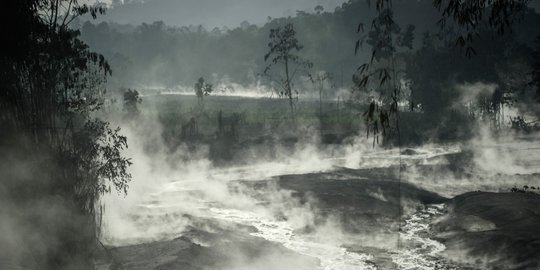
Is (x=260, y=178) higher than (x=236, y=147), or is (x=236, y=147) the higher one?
(x=236, y=147)

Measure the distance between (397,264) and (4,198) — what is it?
1115 cm

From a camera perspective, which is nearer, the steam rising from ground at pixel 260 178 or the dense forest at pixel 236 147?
the dense forest at pixel 236 147

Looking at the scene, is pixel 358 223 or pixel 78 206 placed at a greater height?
pixel 78 206

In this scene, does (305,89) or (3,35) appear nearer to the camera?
(3,35)

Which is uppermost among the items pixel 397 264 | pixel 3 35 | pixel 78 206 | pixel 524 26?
pixel 524 26

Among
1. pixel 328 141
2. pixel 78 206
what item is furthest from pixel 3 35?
pixel 328 141

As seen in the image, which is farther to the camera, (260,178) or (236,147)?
(236,147)

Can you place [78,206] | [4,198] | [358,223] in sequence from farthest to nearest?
[358,223] → [78,206] → [4,198]

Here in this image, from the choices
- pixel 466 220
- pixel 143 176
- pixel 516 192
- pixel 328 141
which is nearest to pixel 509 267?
pixel 466 220

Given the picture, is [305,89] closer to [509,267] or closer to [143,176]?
[143,176]

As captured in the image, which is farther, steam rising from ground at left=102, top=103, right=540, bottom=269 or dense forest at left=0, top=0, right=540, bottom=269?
steam rising from ground at left=102, top=103, right=540, bottom=269

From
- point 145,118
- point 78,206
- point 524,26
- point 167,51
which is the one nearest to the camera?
point 78,206

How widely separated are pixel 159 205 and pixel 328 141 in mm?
24494

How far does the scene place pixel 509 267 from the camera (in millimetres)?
13664
